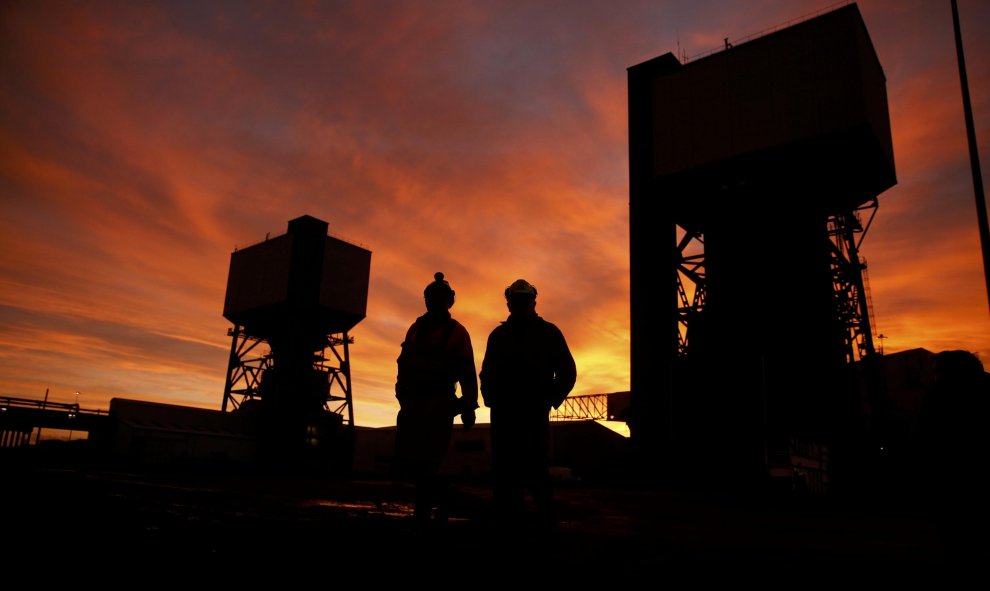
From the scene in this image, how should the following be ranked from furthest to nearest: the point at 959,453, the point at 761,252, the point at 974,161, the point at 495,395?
1. the point at 761,252
2. the point at 974,161
3. the point at 495,395
4. the point at 959,453

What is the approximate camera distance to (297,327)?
48.5 metres

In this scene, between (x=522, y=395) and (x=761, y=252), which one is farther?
(x=761, y=252)

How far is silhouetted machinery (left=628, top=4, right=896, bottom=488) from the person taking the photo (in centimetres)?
2570

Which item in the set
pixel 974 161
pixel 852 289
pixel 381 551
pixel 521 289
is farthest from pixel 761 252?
pixel 381 551

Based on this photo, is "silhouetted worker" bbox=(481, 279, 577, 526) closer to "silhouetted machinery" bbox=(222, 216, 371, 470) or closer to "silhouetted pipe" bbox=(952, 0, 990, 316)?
"silhouetted pipe" bbox=(952, 0, 990, 316)

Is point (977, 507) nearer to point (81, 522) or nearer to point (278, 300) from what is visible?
point (81, 522)

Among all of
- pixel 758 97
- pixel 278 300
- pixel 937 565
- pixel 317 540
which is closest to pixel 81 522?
pixel 317 540

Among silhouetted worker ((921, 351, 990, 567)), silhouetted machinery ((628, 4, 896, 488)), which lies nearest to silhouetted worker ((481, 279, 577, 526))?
silhouetted worker ((921, 351, 990, 567))

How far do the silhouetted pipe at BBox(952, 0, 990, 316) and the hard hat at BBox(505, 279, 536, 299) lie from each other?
9.15m

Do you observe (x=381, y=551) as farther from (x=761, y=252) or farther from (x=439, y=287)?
(x=761, y=252)

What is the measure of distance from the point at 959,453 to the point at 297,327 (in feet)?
159

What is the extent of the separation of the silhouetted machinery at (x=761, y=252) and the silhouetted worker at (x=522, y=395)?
2238 cm

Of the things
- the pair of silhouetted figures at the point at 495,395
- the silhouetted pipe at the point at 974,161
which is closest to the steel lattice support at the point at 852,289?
the silhouetted pipe at the point at 974,161

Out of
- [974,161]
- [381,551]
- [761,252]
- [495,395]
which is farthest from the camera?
[761,252]
